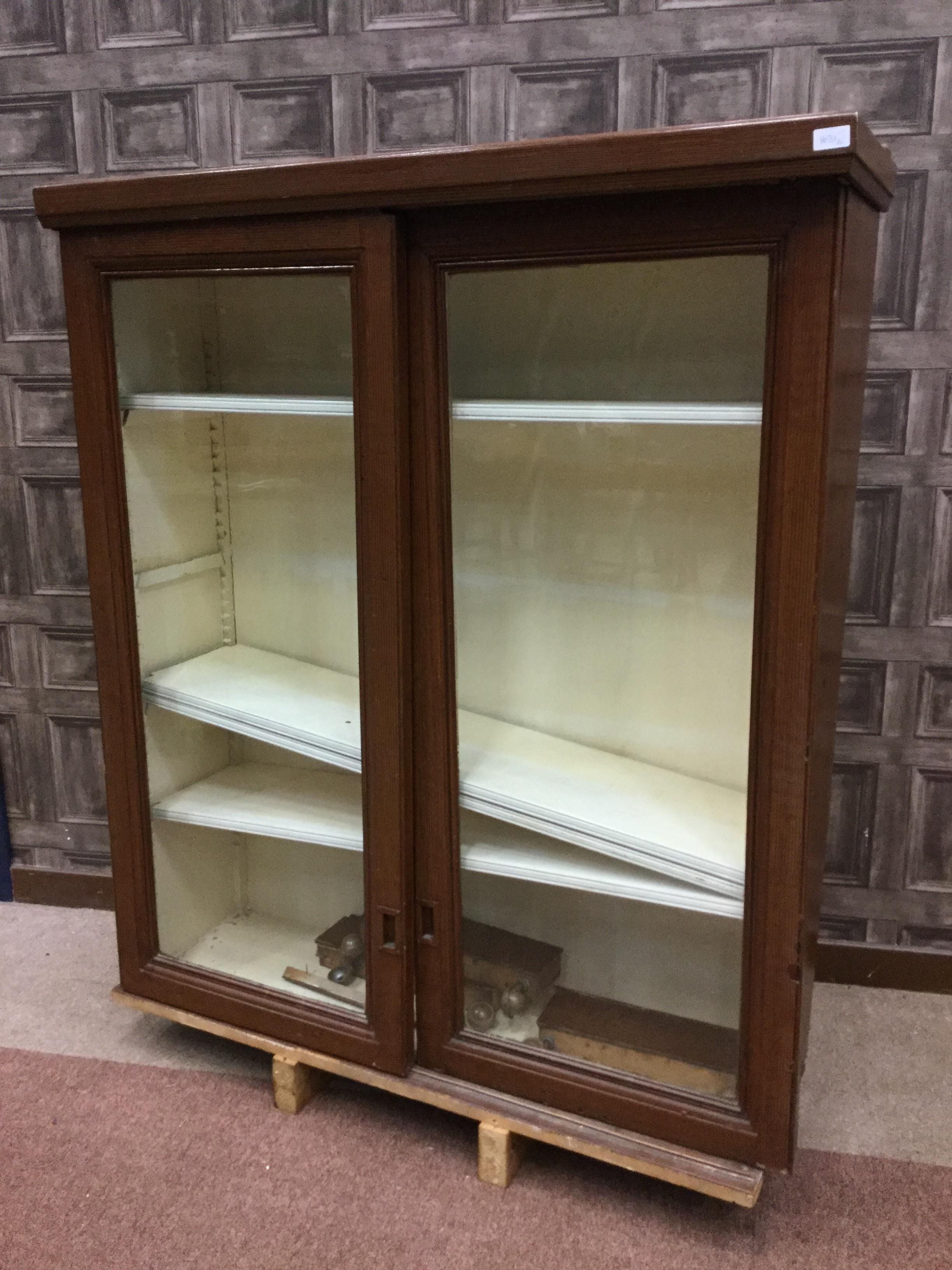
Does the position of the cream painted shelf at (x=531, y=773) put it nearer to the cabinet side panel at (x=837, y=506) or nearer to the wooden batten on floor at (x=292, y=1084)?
the cabinet side panel at (x=837, y=506)

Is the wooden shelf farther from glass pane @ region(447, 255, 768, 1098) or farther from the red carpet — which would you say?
the red carpet

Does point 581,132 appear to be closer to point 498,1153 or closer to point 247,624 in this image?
point 247,624

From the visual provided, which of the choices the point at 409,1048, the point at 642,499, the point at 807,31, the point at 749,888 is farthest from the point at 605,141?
the point at 409,1048

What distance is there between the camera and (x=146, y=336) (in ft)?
5.58

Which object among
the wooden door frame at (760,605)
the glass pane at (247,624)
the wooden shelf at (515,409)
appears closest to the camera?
the wooden door frame at (760,605)

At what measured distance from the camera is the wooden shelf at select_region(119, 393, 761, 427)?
1360mm

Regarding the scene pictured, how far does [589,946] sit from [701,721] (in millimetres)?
418

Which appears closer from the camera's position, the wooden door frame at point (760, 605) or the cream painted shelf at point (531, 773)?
the wooden door frame at point (760, 605)

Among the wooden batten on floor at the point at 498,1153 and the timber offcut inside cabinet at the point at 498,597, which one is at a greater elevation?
the timber offcut inside cabinet at the point at 498,597

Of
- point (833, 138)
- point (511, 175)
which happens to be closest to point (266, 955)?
point (511, 175)

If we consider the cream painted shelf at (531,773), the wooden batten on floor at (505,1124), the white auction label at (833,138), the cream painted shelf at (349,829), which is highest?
the white auction label at (833,138)

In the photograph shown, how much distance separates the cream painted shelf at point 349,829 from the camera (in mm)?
1551

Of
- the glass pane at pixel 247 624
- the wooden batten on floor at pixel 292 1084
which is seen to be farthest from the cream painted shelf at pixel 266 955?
the wooden batten on floor at pixel 292 1084

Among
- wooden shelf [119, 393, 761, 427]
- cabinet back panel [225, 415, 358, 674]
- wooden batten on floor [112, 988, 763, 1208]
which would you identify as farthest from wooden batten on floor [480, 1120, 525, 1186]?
wooden shelf [119, 393, 761, 427]
